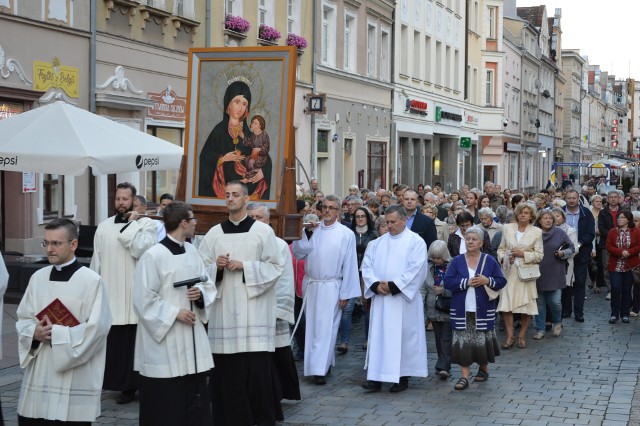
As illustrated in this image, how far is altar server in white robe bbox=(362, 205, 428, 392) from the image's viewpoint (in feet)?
34.0

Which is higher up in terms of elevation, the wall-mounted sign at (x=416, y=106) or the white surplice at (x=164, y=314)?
the wall-mounted sign at (x=416, y=106)

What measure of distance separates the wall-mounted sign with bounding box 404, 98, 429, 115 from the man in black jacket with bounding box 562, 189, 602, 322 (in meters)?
20.6

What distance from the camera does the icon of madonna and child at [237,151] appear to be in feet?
35.0

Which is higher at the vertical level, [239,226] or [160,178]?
[160,178]

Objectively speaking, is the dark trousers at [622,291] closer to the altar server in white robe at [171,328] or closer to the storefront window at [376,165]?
the altar server in white robe at [171,328]

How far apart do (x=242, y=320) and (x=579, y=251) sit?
8988 mm

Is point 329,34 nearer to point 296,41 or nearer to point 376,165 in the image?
point 296,41

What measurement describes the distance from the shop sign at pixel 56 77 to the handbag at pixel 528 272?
321 inches

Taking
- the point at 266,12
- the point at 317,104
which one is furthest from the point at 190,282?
the point at 317,104

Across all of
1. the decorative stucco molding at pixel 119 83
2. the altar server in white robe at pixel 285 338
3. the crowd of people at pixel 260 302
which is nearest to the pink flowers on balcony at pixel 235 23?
the decorative stucco molding at pixel 119 83

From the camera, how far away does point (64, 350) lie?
652 cm

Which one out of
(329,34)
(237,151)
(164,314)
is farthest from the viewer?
(329,34)

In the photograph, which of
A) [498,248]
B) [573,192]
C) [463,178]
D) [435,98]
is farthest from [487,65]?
[498,248]

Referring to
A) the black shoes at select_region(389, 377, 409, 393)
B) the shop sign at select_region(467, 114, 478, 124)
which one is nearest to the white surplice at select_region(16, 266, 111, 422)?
the black shoes at select_region(389, 377, 409, 393)
